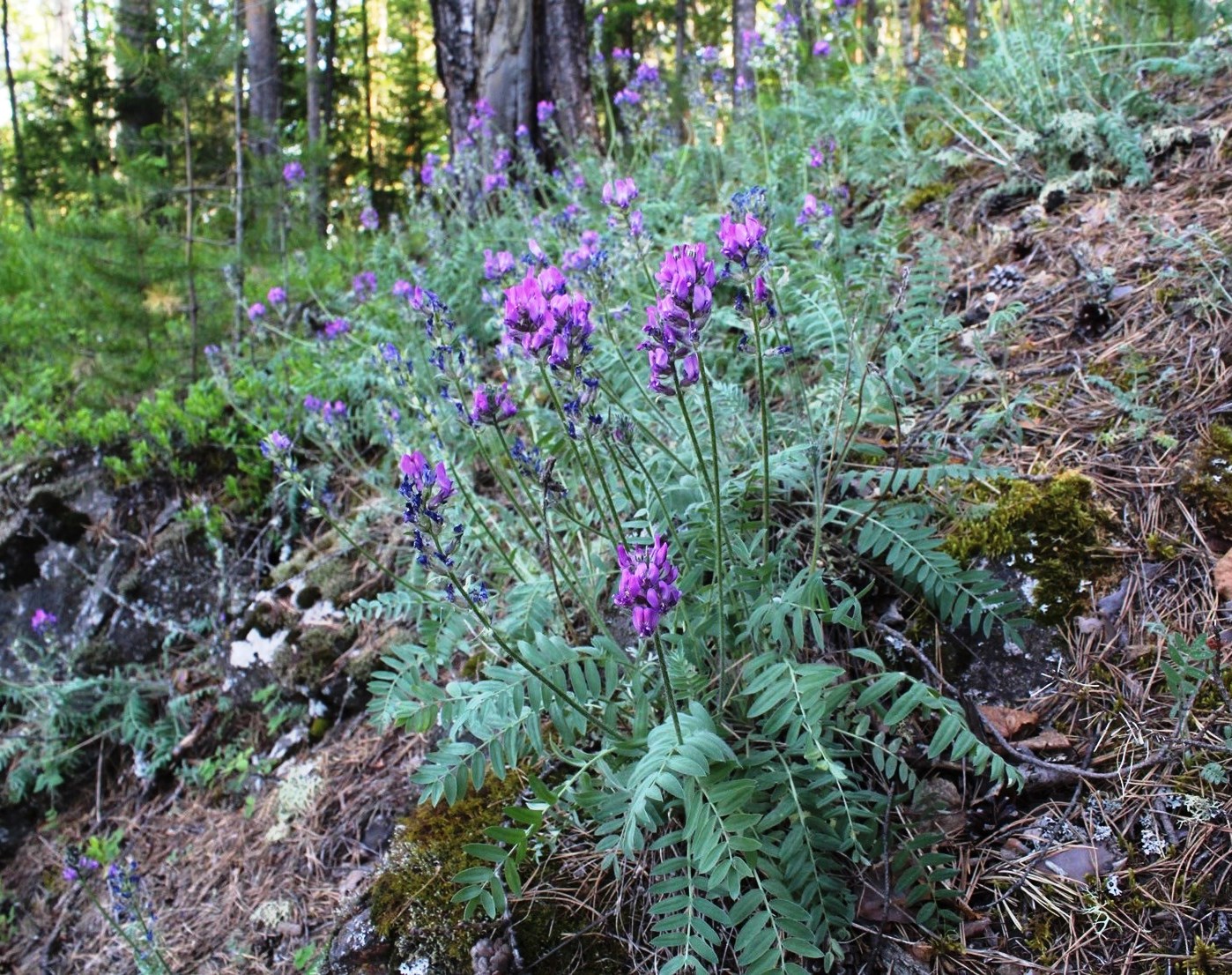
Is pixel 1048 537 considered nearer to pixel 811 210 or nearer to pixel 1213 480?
pixel 1213 480

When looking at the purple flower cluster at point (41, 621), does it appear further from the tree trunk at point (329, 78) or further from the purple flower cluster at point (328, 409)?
the tree trunk at point (329, 78)

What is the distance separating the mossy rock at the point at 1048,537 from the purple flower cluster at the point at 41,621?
4.65 meters

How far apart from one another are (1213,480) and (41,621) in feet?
17.5

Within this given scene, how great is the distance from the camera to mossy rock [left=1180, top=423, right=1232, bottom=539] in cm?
218

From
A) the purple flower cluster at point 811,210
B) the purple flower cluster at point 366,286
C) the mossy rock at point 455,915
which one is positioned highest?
the purple flower cluster at point 811,210

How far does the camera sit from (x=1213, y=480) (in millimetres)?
2229

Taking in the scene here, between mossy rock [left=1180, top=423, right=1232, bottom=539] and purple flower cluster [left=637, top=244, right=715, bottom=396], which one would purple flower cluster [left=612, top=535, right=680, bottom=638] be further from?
mossy rock [left=1180, top=423, right=1232, bottom=539]

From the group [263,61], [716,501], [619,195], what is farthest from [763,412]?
[263,61]

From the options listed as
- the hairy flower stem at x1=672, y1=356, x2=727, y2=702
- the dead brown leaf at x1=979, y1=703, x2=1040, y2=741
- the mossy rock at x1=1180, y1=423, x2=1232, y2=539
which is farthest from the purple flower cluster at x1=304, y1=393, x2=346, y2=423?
the mossy rock at x1=1180, y1=423, x2=1232, y2=539

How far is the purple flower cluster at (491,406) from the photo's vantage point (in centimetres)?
189

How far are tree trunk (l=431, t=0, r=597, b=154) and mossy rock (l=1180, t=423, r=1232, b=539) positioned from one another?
480 centimetres

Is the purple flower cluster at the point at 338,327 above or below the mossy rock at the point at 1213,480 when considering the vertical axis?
above

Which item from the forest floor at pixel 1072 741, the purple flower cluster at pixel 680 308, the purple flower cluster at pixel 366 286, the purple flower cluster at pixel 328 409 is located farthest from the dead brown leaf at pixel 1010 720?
the purple flower cluster at pixel 366 286

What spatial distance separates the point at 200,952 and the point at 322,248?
6.15 m
